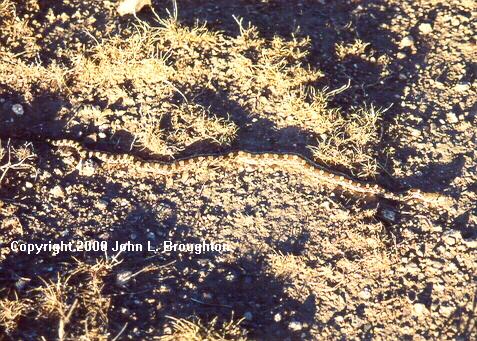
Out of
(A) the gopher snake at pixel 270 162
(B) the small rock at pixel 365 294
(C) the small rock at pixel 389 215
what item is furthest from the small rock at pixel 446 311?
(A) the gopher snake at pixel 270 162

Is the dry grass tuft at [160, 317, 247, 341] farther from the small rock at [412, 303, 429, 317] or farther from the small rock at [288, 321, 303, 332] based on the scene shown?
the small rock at [412, 303, 429, 317]

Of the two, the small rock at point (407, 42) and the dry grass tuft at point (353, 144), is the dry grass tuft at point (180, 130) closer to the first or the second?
the dry grass tuft at point (353, 144)

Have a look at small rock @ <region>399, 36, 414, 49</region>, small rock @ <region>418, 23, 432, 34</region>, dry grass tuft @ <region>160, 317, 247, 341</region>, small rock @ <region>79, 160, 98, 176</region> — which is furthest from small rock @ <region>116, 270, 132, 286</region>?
small rock @ <region>418, 23, 432, 34</region>

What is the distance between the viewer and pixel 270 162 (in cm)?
532

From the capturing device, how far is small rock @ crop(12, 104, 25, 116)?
17.9 feet

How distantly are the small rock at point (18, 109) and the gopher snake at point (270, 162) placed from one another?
1.45 feet

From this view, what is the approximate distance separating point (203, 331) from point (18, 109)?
2675mm

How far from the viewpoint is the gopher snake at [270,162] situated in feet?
17.1

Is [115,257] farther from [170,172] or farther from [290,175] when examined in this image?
[290,175]

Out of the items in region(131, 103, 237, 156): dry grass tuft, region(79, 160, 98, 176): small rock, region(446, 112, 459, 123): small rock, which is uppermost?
region(446, 112, 459, 123): small rock

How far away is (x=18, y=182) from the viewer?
16.5 feet

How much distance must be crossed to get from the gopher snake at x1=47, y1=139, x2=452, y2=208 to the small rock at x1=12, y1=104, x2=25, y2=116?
44cm

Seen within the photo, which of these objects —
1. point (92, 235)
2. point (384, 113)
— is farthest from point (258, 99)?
point (92, 235)

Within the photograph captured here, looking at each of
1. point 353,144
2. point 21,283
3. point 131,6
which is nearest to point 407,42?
point 353,144
